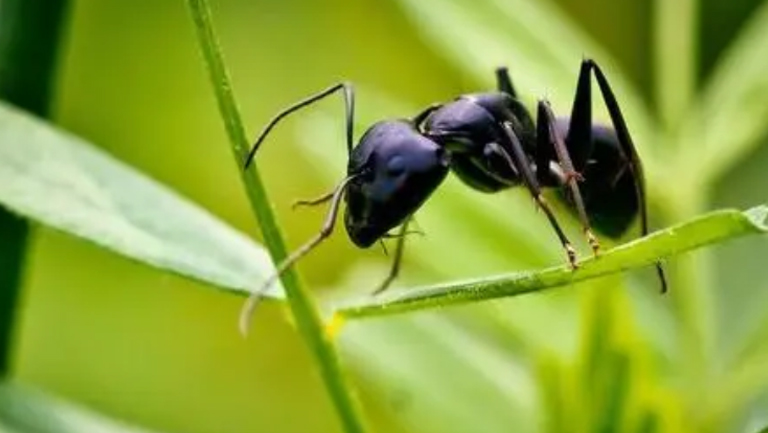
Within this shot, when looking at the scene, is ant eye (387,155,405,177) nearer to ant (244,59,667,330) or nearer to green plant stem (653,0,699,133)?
ant (244,59,667,330)

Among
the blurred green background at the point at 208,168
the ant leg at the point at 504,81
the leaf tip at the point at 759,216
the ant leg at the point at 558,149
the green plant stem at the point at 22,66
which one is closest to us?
the leaf tip at the point at 759,216

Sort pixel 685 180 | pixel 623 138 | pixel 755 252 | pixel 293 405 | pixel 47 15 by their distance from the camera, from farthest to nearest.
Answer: pixel 293 405
pixel 755 252
pixel 685 180
pixel 623 138
pixel 47 15

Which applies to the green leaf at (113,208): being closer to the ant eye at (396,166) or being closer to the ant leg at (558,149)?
the ant eye at (396,166)

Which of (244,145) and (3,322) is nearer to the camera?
(244,145)

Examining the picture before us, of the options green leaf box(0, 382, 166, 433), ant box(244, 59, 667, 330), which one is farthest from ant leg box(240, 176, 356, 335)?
green leaf box(0, 382, 166, 433)

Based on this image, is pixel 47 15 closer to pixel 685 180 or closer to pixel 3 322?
pixel 3 322

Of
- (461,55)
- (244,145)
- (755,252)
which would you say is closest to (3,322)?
(244,145)

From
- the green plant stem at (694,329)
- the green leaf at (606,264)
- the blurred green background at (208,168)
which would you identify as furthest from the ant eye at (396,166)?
the blurred green background at (208,168)
